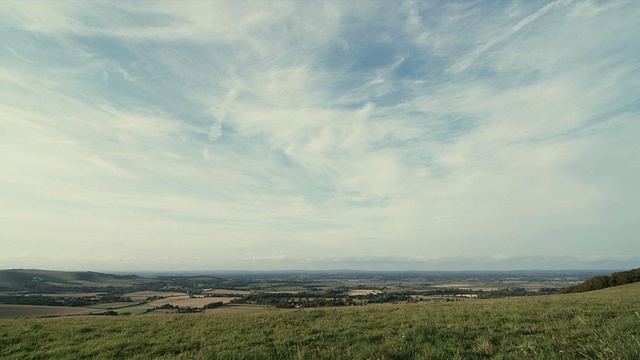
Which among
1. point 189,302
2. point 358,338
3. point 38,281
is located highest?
point 358,338

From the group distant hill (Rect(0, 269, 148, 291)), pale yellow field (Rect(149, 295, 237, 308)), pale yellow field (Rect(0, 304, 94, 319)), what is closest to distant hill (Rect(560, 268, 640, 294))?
pale yellow field (Rect(149, 295, 237, 308))

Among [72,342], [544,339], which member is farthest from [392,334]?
[72,342]

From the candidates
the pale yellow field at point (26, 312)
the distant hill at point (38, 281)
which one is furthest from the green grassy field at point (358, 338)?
the distant hill at point (38, 281)

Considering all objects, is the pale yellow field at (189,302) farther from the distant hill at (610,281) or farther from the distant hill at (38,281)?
the distant hill at (38,281)

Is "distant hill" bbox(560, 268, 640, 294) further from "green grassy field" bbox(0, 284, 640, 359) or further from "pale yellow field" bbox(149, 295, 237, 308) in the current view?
"pale yellow field" bbox(149, 295, 237, 308)

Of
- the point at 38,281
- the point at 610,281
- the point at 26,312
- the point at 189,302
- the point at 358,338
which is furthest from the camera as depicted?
the point at 38,281

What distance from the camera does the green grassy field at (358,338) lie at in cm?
866

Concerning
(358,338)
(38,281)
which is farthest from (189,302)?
(38,281)

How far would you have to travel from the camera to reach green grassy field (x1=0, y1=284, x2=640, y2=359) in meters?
8.66

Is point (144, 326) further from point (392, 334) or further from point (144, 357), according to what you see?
point (392, 334)

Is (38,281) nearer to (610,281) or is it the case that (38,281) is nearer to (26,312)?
(26,312)

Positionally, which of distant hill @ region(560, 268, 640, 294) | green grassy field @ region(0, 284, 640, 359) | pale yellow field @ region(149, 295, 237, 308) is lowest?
pale yellow field @ region(149, 295, 237, 308)

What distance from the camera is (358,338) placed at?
37.9 feet

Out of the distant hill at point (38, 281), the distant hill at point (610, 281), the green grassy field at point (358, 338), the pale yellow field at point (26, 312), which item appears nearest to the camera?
the green grassy field at point (358, 338)
